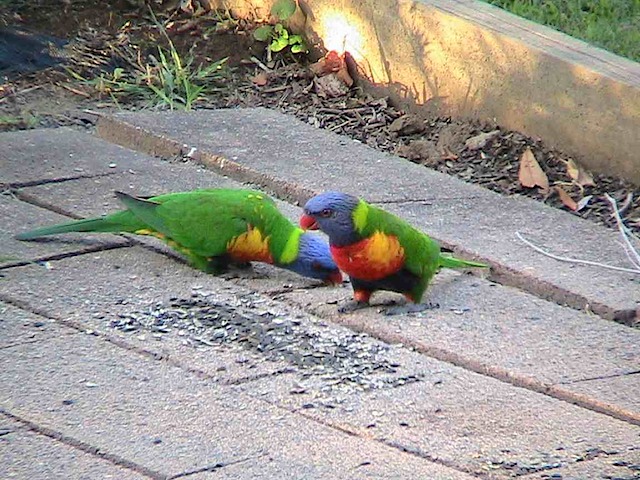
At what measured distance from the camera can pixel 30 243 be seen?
15.1 feet

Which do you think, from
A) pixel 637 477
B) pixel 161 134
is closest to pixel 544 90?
pixel 161 134

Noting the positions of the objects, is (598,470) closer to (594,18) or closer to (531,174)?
(531,174)

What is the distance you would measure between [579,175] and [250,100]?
1829mm

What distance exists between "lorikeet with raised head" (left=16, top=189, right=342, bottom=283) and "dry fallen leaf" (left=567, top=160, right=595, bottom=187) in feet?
5.27

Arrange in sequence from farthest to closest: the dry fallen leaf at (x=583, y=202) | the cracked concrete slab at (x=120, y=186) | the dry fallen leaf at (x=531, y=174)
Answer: the dry fallen leaf at (x=531, y=174), the dry fallen leaf at (x=583, y=202), the cracked concrete slab at (x=120, y=186)

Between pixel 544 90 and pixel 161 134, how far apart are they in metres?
1.76

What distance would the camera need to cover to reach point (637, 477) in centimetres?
325

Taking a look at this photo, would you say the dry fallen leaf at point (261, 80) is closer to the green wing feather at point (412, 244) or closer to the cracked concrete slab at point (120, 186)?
the cracked concrete slab at point (120, 186)

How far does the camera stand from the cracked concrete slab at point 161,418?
3215mm

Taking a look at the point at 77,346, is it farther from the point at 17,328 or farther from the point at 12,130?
the point at 12,130

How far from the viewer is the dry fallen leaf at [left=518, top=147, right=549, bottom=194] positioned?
18.3ft

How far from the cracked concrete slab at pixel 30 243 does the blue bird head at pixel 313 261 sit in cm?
75

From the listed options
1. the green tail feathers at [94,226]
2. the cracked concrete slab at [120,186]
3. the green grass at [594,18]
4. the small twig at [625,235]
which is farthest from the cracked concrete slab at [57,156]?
the green grass at [594,18]

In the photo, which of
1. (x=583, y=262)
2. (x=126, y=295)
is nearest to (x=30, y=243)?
(x=126, y=295)
